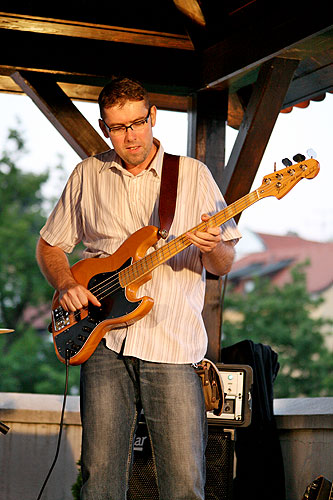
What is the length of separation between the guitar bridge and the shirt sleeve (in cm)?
25

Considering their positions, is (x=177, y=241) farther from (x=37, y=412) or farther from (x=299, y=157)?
(x=37, y=412)

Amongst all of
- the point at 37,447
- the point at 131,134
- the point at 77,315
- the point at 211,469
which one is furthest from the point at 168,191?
the point at 37,447

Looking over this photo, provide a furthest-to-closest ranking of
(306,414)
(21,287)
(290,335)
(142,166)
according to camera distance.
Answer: (290,335), (21,287), (306,414), (142,166)

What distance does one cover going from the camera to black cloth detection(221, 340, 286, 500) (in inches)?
167

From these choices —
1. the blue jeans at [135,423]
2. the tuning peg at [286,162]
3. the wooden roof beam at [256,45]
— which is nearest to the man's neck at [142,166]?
the tuning peg at [286,162]

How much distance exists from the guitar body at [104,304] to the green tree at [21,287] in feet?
58.6

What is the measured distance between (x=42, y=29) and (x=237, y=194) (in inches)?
54.5

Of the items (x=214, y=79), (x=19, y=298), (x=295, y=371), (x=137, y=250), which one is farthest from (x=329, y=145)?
(x=137, y=250)

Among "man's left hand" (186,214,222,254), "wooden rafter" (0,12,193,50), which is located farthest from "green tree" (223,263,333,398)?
"man's left hand" (186,214,222,254)

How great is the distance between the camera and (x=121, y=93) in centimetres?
296

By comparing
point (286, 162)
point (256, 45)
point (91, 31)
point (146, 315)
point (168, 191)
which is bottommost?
point (146, 315)

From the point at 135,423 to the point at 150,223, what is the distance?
2.43 feet

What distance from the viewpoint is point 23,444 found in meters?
4.70

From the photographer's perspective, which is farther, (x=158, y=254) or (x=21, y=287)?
(x=21, y=287)
